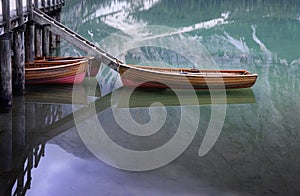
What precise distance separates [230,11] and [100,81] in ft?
156

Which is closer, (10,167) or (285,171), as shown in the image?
(10,167)

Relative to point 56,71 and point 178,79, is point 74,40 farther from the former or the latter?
point 178,79

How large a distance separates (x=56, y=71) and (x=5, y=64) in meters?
3.65

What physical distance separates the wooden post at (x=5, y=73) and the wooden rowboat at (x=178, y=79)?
499 centimetres

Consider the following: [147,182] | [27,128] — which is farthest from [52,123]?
[147,182]

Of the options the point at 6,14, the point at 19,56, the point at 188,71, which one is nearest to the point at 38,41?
the point at 19,56

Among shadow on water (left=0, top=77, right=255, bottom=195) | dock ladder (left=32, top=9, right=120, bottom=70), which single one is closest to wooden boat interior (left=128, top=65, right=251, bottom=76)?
shadow on water (left=0, top=77, right=255, bottom=195)

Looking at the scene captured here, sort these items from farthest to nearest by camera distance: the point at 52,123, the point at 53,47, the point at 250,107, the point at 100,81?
the point at 53,47 → the point at 100,81 → the point at 250,107 → the point at 52,123

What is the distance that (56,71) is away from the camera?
16172mm

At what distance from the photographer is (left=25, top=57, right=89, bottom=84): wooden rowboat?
15789 millimetres

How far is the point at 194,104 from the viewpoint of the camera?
51.7ft

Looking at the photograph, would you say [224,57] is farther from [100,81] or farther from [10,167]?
[10,167]

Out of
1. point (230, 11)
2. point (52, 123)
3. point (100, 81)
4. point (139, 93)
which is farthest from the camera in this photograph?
point (230, 11)

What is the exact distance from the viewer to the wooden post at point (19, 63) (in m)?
14.0
